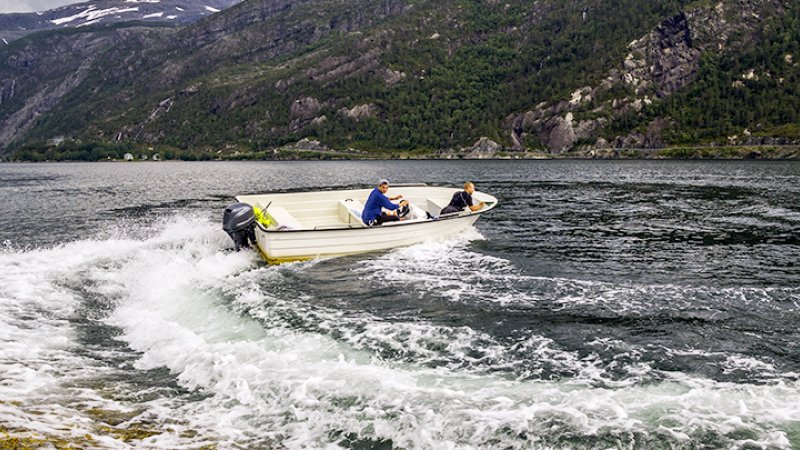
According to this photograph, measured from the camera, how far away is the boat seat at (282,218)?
66.3 feet

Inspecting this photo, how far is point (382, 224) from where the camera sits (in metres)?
19.8

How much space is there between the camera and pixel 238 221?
60.8 feet

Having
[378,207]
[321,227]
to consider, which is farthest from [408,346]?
[378,207]

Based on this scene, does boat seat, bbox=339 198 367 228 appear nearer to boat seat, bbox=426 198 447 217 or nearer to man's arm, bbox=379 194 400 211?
man's arm, bbox=379 194 400 211

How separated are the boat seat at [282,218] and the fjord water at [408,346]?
197cm

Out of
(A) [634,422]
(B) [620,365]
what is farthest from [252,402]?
(B) [620,365]

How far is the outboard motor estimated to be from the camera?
18.5 m

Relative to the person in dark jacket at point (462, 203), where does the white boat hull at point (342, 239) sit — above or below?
below

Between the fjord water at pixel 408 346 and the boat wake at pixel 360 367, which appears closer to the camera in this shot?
the boat wake at pixel 360 367

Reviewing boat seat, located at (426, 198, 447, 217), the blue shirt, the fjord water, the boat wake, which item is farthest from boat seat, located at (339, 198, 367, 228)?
the boat wake

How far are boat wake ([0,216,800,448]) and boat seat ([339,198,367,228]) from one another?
18.8 feet

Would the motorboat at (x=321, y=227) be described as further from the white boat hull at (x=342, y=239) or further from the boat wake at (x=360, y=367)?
the boat wake at (x=360, y=367)

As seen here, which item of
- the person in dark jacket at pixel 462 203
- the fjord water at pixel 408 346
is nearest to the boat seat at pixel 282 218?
the fjord water at pixel 408 346

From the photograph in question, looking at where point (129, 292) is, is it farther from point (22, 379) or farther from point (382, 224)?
point (382, 224)
